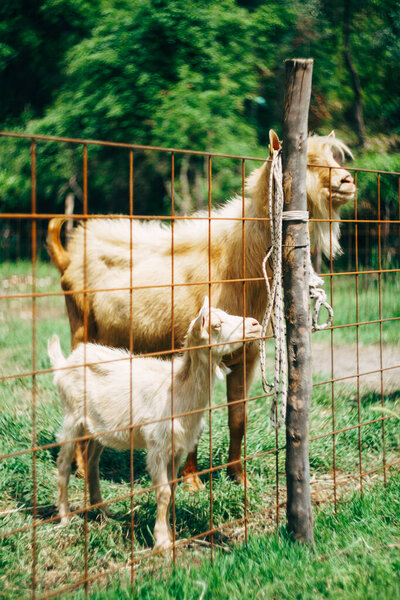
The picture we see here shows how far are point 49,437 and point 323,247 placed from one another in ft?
8.26

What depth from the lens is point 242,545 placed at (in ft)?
10.5

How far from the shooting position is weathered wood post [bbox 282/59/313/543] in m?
3.13

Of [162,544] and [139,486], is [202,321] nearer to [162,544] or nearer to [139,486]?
[162,544]

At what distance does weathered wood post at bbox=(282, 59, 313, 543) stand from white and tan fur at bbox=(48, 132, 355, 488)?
1.61ft

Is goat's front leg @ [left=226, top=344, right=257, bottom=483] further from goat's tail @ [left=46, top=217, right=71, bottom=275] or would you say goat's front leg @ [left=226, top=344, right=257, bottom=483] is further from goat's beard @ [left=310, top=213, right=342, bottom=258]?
goat's tail @ [left=46, top=217, right=71, bottom=275]

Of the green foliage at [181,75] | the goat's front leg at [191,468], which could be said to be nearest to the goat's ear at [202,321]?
the goat's front leg at [191,468]

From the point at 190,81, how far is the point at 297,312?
321 inches

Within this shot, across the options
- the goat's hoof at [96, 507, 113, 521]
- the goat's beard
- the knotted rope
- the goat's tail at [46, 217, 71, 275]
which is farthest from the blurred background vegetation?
the goat's hoof at [96, 507, 113, 521]

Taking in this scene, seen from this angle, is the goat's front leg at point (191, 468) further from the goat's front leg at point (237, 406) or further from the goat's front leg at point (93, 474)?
the goat's front leg at point (93, 474)

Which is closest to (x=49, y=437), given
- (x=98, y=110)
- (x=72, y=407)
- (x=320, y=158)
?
(x=72, y=407)

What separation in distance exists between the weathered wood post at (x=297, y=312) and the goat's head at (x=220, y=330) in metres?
0.24

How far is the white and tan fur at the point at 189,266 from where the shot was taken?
4.05 meters

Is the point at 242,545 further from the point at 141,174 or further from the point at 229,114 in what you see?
the point at 141,174

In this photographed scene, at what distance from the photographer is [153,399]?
11.7ft
